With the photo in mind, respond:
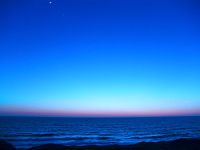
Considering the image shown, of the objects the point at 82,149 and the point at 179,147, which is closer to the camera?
the point at 82,149

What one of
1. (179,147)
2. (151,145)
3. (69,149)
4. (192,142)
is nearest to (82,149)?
(69,149)

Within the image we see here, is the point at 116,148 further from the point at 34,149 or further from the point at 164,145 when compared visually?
the point at 34,149

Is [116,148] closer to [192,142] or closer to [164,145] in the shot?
[164,145]

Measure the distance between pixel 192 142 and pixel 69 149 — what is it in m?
13.9

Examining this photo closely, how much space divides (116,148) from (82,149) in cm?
352

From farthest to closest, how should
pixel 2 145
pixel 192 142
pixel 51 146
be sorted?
pixel 192 142 < pixel 51 146 < pixel 2 145

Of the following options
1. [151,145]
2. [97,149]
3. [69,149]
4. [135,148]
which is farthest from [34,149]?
[151,145]

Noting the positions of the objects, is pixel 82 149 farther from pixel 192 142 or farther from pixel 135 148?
pixel 192 142

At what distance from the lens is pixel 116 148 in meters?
25.8

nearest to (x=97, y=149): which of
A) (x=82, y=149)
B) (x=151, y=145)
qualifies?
(x=82, y=149)

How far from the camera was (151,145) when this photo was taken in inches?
1069

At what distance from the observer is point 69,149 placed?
25.5 metres

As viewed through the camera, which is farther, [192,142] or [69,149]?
[192,142]

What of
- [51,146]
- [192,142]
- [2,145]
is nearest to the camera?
[2,145]
